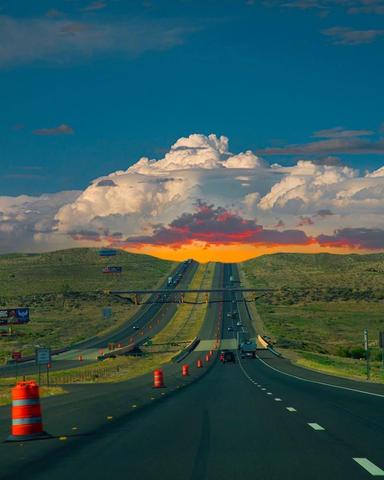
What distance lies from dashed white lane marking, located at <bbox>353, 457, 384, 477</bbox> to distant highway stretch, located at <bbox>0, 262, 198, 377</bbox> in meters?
74.7

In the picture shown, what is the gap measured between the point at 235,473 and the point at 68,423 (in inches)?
435

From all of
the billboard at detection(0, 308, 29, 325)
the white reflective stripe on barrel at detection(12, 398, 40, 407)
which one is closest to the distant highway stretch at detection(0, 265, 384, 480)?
the white reflective stripe on barrel at detection(12, 398, 40, 407)

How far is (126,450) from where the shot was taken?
15.2m

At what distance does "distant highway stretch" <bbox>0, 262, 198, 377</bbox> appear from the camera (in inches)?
3872

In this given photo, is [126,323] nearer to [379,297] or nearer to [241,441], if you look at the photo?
[379,297]

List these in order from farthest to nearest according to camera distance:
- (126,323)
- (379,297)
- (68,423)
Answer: (379,297) → (126,323) → (68,423)

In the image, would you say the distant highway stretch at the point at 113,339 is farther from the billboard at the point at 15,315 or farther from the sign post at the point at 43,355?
the sign post at the point at 43,355

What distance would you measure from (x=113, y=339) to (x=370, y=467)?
130124mm

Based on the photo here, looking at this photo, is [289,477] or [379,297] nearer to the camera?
[289,477]

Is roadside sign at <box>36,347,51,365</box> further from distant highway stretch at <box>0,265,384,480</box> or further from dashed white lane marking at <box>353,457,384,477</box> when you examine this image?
dashed white lane marking at <box>353,457,384,477</box>

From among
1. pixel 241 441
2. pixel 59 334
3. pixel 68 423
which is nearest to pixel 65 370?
pixel 59 334

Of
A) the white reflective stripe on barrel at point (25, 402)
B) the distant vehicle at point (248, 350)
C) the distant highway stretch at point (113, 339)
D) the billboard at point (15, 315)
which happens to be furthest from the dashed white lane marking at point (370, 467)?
the billboard at point (15, 315)

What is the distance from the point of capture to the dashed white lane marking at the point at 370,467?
11586mm

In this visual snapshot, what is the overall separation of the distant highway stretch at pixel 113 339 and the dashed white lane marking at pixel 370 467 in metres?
74.7
